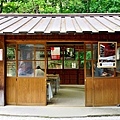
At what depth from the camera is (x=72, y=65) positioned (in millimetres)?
15023

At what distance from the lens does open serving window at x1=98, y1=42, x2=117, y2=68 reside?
26.2ft

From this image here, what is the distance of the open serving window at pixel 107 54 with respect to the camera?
800cm

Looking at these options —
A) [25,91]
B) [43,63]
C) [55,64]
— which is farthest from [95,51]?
[55,64]

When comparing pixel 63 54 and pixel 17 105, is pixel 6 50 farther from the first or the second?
pixel 63 54

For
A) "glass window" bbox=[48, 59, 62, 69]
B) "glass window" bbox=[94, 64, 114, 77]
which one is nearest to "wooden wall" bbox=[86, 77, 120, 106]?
"glass window" bbox=[94, 64, 114, 77]

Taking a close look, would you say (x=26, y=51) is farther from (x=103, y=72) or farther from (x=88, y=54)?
(x=103, y=72)

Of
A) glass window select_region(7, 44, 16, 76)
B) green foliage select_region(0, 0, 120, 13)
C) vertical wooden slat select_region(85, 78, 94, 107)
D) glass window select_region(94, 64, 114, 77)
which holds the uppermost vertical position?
green foliage select_region(0, 0, 120, 13)

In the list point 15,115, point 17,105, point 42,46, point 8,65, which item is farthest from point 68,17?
point 15,115

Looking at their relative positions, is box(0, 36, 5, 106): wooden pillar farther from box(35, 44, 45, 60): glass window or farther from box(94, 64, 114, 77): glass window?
box(94, 64, 114, 77): glass window

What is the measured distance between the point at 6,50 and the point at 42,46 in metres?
1.15

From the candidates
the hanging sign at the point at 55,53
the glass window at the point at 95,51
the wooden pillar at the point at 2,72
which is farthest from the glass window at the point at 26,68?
the hanging sign at the point at 55,53

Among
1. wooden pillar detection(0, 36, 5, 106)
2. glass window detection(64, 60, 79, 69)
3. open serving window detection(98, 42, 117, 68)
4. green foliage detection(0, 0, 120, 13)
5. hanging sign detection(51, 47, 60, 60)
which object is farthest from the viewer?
green foliage detection(0, 0, 120, 13)

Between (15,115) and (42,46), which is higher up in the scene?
(42,46)

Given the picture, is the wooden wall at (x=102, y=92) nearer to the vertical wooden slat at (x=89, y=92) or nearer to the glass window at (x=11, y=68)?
the vertical wooden slat at (x=89, y=92)
